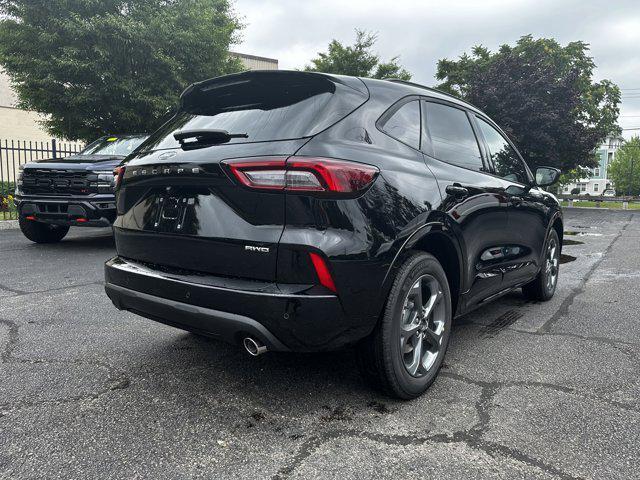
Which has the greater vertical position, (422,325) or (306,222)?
(306,222)

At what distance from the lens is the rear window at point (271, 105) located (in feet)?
7.99

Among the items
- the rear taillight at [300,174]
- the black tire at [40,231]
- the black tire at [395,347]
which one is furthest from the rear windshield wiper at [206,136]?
the black tire at [40,231]

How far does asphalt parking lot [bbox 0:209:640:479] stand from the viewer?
2.07m

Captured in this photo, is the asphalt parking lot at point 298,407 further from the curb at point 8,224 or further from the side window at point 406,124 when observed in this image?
the curb at point 8,224

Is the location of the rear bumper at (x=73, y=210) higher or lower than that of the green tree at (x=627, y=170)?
lower

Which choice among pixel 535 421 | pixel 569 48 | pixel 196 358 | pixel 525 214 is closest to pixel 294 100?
pixel 196 358

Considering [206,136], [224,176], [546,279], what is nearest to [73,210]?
[206,136]

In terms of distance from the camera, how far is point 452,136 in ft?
10.9

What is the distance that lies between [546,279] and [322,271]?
3499 mm

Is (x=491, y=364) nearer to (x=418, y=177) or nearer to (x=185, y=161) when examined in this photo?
(x=418, y=177)

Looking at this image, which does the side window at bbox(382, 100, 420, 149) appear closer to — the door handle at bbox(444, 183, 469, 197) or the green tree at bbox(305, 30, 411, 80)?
the door handle at bbox(444, 183, 469, 197)

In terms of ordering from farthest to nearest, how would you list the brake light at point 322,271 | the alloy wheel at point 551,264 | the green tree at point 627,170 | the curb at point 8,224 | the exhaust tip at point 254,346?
the green tree at point 627,170
the curb at point 8,224
the alloy wheel at point 551,264
the exhaust tip at point 254,346
the brake light at point 322,271

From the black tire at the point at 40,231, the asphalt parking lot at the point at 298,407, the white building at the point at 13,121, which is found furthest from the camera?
the white building at the point at 13,121

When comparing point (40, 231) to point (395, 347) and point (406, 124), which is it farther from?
point (395, 347)
